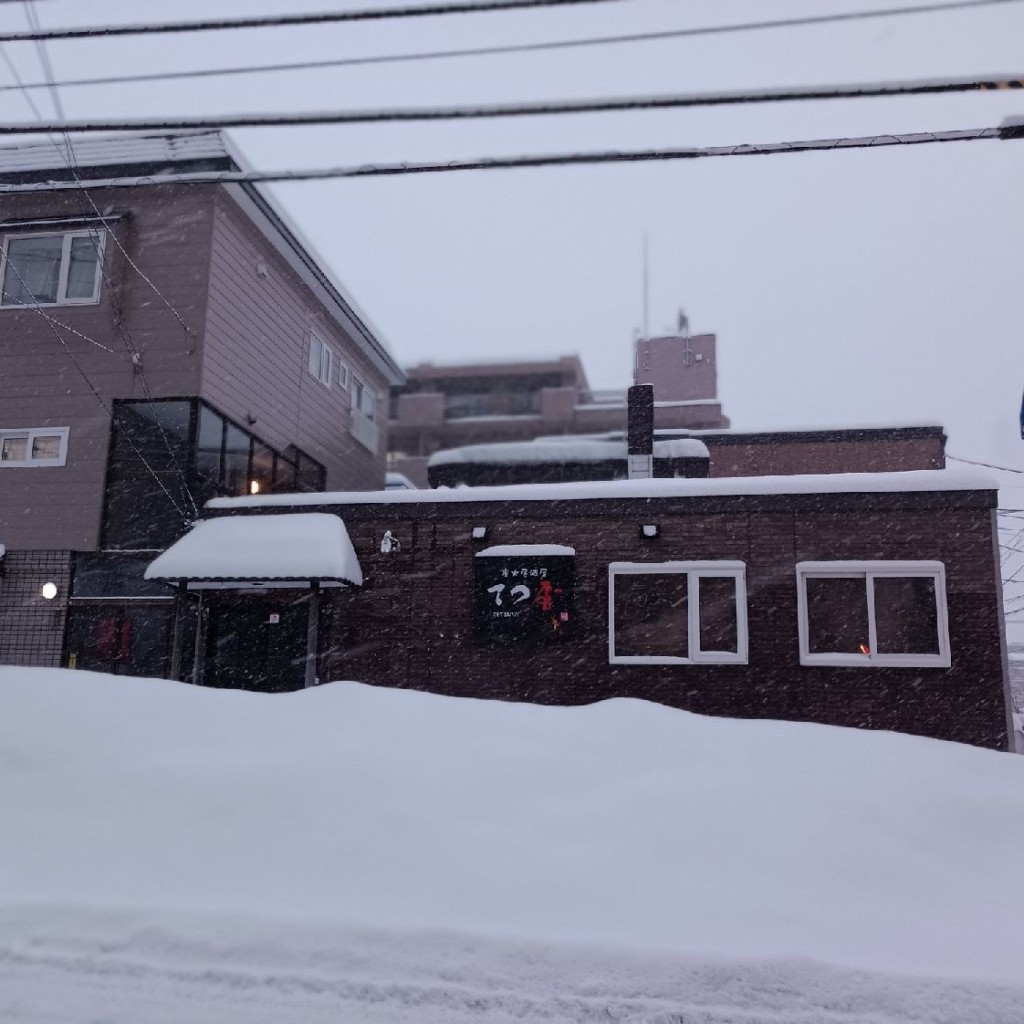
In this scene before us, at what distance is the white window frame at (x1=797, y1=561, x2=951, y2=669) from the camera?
38.7ft

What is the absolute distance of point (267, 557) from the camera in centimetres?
1288

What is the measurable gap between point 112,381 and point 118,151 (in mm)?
4003

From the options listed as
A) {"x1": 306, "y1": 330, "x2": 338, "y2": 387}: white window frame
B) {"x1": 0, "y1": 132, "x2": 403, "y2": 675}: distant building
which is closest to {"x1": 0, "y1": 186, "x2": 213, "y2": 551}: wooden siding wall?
{"x1": 0, "y1": 132, "x2": 403, "y2": 675}: distant building

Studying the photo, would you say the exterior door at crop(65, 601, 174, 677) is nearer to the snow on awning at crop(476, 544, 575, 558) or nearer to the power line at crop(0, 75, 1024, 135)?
the snow on awning at crop(476, 544, 575, 558)

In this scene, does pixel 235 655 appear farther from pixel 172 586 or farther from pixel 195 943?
pixel 195 943

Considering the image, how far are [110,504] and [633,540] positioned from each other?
8.56m

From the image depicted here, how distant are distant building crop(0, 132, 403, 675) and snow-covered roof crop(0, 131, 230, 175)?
26 millimetres

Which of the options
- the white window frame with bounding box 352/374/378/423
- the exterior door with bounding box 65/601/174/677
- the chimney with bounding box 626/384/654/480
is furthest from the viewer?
the white window frame with bounding box 352/374/378/423

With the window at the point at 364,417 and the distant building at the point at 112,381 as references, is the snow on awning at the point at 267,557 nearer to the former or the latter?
the distant building at the point at 112,381

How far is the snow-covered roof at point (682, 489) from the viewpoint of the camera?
12031mm

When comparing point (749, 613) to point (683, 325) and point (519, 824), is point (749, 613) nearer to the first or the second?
point (519, 824)

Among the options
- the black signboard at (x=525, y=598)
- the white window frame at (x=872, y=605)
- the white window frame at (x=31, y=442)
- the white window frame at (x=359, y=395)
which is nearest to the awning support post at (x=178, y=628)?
the white window frame at (x=31, y=442)

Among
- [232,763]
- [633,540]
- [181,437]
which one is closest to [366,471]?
[181,437]

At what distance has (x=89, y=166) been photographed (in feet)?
49.0
